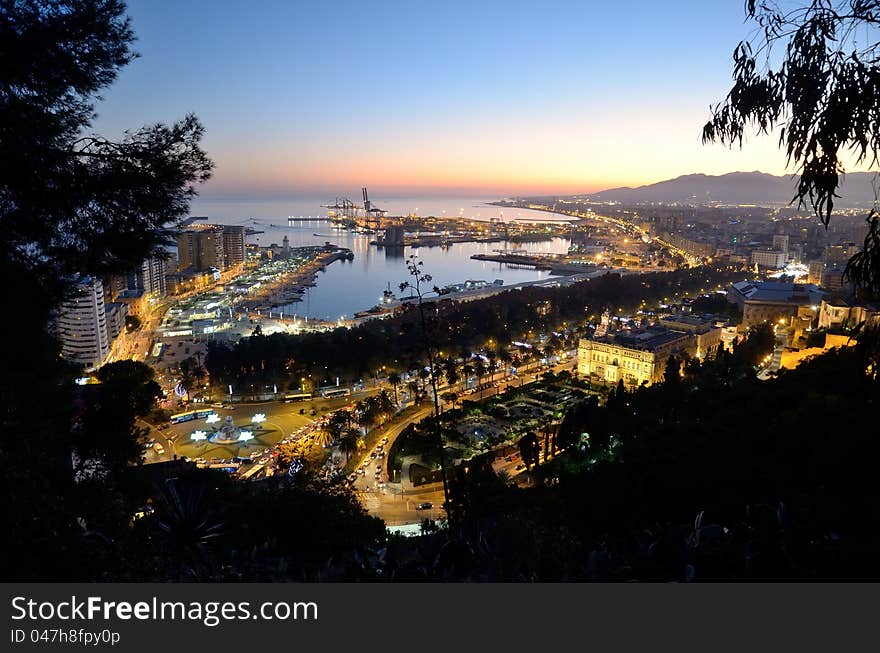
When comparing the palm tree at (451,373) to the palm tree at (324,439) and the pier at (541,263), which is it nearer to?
the palm tree at (324,439)

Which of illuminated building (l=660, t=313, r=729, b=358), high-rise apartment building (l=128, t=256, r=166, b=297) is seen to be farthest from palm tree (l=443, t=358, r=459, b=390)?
high-rise apartment building (l=128, t=256, r=166, b=297)

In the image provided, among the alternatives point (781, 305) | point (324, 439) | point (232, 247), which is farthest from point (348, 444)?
point (232, 247)

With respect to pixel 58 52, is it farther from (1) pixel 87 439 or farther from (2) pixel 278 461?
(2) pixel 278 461

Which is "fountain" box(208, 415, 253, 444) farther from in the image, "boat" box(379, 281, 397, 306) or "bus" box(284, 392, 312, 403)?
"boat" box(379, 281, 397, 306)

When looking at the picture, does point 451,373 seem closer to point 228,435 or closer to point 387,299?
point 228,435

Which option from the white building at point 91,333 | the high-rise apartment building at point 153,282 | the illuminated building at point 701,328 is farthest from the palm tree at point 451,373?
the high-rise apartment building at point 153,282

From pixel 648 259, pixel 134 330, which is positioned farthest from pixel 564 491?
pixel 648 259

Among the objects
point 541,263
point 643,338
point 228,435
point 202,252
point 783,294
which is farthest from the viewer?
point 541,263
